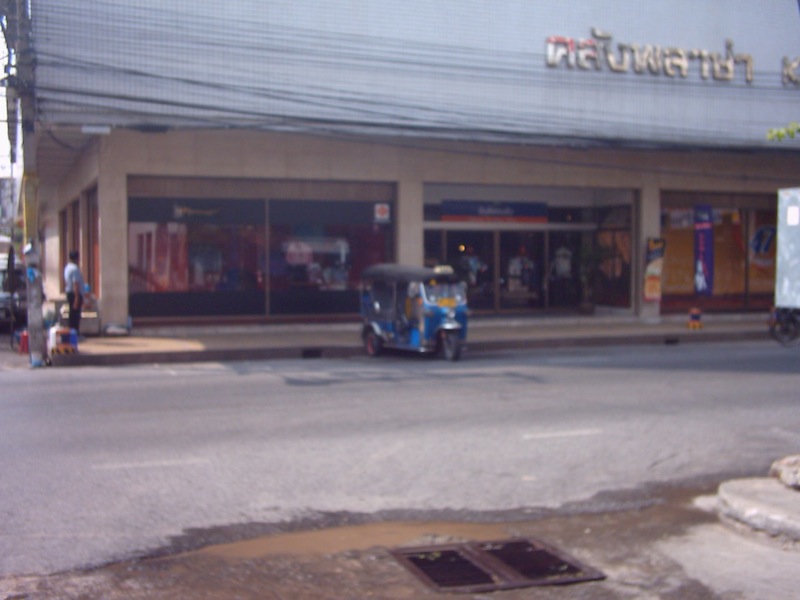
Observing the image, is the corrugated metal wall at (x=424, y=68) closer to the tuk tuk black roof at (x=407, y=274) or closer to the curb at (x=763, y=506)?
the tuk tuk black roof at (x=407, y=274)

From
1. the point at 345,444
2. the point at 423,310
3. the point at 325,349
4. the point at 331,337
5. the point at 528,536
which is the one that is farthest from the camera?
the point at 331,337

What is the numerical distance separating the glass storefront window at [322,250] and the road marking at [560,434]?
1320cm

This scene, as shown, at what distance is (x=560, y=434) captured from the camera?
986 cm

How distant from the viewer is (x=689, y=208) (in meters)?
26.4

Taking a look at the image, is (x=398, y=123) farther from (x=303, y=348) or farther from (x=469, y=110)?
(x=303, y=348)

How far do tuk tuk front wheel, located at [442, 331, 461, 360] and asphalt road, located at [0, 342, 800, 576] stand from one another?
1.72m

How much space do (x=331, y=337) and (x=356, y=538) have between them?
14.3 metres

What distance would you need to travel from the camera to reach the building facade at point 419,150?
2011 cm

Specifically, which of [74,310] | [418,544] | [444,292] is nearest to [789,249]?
[418,544]

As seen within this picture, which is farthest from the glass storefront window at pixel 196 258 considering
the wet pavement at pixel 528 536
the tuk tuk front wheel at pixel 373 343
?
the wet pavement at pixel 528 536

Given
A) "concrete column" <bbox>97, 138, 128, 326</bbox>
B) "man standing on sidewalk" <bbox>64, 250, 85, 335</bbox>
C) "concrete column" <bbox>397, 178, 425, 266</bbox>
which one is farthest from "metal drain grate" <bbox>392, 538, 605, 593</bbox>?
"concrete column" <bbox>397, 178, 425, 266</bbox>

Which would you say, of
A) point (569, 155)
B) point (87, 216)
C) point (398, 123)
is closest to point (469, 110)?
point (398, 123)

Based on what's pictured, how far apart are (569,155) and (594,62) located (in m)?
2.47

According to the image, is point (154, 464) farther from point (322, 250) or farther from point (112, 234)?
point (322, 250)
